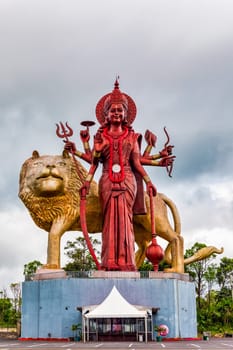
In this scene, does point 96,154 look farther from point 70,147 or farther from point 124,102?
point 124,102

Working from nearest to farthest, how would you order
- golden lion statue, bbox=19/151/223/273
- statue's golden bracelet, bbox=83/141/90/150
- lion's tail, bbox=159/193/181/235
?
1. golden lion statue, bbox=19/151/223/273
2. statue's golden bracelet, bbox=83/141/90/150
3. lion's tail, bbox=159/193/181/235

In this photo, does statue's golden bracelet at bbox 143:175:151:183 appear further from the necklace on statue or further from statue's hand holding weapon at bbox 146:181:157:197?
the necklace on statue

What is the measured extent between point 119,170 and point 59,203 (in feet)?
10.7

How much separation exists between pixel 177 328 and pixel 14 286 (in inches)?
1295

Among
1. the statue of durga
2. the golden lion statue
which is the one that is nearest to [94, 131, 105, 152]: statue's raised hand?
the statue of durga

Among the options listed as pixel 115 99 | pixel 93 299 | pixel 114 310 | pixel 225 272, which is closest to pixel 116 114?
pixel 115 99

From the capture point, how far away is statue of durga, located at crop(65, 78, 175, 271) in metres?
24.4

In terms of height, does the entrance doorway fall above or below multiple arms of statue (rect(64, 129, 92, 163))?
below

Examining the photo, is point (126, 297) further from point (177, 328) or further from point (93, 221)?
point (93, 221)

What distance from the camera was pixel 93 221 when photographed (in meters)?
26.9

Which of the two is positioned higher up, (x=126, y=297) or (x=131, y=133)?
(x=131, y=133)

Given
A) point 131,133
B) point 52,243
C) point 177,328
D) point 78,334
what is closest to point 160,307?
point 177,328

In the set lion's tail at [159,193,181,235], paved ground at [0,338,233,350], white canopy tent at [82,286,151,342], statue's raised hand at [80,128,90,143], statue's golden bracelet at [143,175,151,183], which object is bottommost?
paved ground at [0,338,233,350]

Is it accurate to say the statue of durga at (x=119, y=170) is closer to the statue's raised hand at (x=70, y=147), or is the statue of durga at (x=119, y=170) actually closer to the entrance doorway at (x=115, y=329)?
the statue's raised hand at (x=70, y=147)
